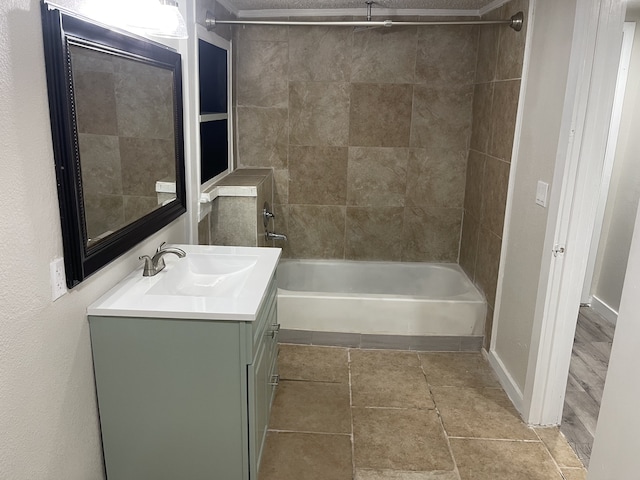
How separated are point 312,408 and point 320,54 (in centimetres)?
242

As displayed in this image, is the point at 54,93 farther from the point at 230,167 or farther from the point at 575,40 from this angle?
the point at 230,167

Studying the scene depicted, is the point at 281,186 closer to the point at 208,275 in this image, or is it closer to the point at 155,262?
the point at 208,275

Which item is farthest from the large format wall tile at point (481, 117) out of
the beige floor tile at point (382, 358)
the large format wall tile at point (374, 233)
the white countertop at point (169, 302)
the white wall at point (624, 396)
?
the white countertop at point (169, 302)

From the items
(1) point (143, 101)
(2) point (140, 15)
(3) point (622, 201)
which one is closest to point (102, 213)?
(1) point (143, 101)

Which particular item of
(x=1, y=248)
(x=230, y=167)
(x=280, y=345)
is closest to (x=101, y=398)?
(x=1, y=248)

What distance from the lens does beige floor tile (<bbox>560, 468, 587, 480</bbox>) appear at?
216 centimetres

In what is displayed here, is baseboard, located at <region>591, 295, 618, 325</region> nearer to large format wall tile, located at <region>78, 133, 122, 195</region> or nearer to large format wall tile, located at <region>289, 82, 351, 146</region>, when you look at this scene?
large format wall tile, located at <region>289, 82, 351, 146</region>

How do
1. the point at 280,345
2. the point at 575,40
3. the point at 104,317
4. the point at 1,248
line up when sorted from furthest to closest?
the point at 280,345
the point at 575,40
the point at 104,317
the point at 1,248

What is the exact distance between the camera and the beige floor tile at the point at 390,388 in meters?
2.70

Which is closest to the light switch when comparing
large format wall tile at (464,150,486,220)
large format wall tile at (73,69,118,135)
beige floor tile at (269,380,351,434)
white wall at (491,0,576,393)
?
white wall at (491,0,576,393)

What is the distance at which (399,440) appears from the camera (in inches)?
94.3

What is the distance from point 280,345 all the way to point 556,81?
2.17 meters

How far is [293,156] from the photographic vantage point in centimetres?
382

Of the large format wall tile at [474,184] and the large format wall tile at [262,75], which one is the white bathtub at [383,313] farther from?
the large format wall tile at [262,75]
